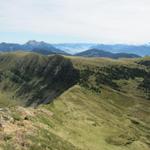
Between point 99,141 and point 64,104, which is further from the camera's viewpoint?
point 64,104

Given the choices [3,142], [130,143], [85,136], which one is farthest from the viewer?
[130,143]

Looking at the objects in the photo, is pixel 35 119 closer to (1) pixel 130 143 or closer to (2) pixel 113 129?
(1) pixel 130 143

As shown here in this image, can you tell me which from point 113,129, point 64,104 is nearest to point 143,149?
point 113,129

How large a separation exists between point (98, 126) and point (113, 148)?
32339 mm

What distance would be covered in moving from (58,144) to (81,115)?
89.6m

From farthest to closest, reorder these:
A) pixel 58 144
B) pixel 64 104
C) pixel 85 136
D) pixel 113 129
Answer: pixel 64 104
pixel 113 129
pixel 85 136
pixel 58 144

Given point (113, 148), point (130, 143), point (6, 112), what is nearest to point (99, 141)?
point (113, 148)

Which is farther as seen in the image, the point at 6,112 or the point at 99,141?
the point at 99,141

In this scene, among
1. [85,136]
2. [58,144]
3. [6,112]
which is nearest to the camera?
[58,144]

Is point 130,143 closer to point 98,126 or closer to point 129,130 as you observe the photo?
point 98,126

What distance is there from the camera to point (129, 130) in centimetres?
18525

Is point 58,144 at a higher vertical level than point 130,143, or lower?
higher

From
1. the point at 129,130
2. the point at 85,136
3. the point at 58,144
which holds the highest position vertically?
the point at 58,144

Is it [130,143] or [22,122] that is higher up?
[22,122]
